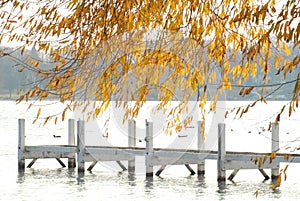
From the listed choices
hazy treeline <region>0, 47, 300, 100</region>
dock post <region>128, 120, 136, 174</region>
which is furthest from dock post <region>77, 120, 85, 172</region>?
hazy treeline <region>0, 47, 300, 100</region>

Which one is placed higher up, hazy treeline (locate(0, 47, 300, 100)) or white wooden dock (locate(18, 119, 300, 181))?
hazy treeline (locate(0, 47, 300, 100))

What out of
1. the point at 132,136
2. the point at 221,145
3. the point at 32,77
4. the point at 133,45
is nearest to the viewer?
the point at 133,45

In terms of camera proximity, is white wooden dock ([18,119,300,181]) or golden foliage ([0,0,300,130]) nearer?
golden foliage ([0,0,300,130])

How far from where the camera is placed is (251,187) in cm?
2644

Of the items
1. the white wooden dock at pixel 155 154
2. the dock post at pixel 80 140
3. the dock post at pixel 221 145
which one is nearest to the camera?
the dock post at pixel 221 145

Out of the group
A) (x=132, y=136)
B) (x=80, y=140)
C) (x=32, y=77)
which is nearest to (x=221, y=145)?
(x=132, y=136)

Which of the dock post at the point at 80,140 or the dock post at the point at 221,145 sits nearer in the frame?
the dock post at the point at 221,145

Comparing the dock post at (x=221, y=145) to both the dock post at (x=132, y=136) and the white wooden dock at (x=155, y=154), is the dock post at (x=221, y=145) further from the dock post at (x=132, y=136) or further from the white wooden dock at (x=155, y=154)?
the dock post at (x=132, y=136)

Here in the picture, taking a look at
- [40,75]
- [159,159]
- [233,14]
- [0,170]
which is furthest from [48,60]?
[0,170]

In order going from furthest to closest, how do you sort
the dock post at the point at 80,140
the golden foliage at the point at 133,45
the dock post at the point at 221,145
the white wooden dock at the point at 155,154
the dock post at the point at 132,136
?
the dock post at the point at 132,136 < the dock post at the point at 80,140 < the white wooden dock at the point at 155,154 < the dock post at the point at 221,145 < the golden foliage at the point at 133,45

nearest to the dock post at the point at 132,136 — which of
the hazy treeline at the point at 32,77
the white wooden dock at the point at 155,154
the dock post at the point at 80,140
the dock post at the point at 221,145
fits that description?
the white wooden dock at the point at 155,154

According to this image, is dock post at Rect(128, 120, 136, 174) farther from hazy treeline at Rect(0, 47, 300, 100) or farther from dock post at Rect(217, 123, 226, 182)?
dock post at Rect(217, 123, 226, 182)

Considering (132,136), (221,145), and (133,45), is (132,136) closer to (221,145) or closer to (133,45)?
(221,145)

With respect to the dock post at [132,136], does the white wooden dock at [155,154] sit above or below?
below
